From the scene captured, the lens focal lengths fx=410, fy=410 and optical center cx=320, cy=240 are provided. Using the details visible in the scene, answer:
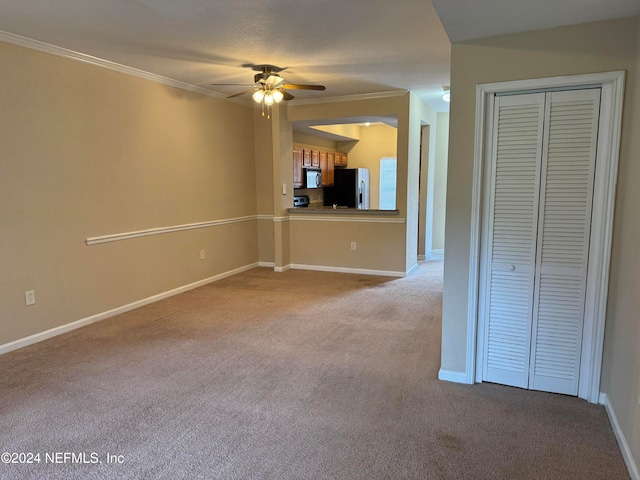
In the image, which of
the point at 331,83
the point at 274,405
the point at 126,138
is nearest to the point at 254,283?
the point at 126,138

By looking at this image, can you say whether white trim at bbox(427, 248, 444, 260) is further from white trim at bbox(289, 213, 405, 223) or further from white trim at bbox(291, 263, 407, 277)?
white trim at bbox(289, 213, 405, 223)

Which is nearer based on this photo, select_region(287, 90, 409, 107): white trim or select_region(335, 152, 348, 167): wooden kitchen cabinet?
select_region(287, 90, 409, 107): white trim

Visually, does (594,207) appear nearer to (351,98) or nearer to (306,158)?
(351,98)

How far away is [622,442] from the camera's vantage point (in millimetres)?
2025

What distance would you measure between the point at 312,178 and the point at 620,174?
19.7ft

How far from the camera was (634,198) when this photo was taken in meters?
2.08

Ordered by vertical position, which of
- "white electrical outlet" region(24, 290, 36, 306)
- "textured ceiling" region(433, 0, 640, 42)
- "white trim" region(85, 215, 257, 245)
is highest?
"textured ceiling" region(433, 0, 640, 42)

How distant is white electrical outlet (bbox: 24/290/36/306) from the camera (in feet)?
11.0

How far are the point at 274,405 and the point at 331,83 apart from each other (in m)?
3.67

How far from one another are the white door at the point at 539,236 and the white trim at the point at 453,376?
209 mm

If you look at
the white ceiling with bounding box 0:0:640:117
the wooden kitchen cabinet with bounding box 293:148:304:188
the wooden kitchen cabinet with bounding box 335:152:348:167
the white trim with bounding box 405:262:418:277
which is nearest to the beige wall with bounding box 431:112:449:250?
the white trim with bounding box 405:262:418:277

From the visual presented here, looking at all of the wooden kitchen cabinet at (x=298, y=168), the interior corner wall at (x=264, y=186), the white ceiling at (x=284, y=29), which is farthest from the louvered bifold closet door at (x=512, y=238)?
the wooden kitchen cabinet at (x=298, y=168)

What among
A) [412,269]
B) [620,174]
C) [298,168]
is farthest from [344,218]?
[620,174]

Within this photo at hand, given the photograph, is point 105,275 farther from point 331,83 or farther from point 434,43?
point 434,43
